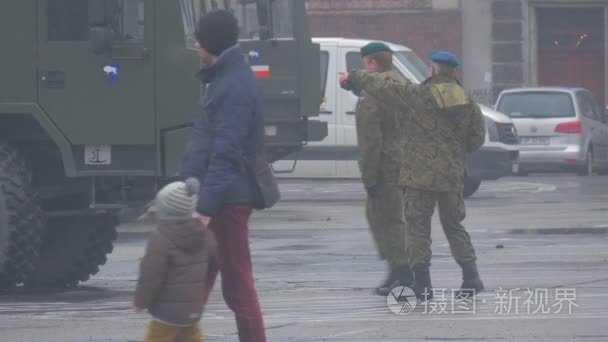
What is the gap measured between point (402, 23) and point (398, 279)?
22753 millimetres

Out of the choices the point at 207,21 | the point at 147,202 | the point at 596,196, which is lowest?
the point at 596,196

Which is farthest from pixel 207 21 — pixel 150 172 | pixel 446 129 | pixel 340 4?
pixel 340 4

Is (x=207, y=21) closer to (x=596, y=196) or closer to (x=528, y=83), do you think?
(x=596, y=196)

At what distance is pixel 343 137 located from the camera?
63.7 ft

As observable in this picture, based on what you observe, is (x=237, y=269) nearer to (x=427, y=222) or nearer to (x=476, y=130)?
(x=427, y=222)

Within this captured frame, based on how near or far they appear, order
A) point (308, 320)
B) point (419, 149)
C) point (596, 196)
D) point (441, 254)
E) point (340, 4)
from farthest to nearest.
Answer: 1. point (340, 4)
2. point (596, 196)
3. point (441, 254)
4. point (419, 149)
5. point (308, 320)

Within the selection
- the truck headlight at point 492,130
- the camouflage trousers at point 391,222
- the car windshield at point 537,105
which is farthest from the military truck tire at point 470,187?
the camouflage trousers at point 391,222

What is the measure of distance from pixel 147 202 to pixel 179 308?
17.2 ft

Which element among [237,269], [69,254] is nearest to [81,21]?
[69,254]

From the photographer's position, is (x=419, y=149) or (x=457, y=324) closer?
(x=457, y=324)

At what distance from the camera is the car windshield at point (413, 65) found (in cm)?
1912

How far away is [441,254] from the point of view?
42.5 feet

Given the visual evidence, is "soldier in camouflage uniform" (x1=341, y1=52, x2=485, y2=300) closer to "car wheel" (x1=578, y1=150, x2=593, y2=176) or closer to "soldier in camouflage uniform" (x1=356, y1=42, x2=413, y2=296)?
"soldier in camouflage uniform" (x1=356, y1=42, x2=413, y2=296)

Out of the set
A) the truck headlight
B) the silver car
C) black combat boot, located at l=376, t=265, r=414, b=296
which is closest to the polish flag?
black combat boot, located at l=376, t=265, r=414, b=296
